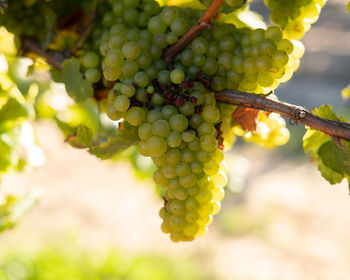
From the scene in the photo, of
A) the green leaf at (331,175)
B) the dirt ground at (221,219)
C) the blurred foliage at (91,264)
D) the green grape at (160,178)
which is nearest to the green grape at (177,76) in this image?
the green grape at (160,178)

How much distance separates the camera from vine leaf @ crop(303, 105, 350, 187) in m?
0.50

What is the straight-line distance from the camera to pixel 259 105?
0.48 meters

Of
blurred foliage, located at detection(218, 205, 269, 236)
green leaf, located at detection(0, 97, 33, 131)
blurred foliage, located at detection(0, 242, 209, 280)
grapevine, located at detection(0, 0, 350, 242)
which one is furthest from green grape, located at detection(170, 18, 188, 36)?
blurred foliage, located at detection(218, 205, 269, 236)

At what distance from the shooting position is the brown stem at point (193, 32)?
19.0 inches

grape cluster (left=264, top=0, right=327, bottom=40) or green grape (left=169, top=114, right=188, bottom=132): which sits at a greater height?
grape cluster (left=264, top=0, right=327, bottom=40)

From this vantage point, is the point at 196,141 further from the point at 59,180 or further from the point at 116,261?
the point at 59,180

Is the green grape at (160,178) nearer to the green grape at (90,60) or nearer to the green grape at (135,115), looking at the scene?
the green grape at (135,115)

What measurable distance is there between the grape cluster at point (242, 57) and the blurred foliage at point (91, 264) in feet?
4.61

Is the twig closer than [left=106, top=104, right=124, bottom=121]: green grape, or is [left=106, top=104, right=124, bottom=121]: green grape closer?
[left=106, top=104, right=124, bottom=121]: green grape

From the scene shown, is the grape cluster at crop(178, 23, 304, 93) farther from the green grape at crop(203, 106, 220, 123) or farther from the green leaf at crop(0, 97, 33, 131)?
the green leaf at crop(0, 97, 33, 131)

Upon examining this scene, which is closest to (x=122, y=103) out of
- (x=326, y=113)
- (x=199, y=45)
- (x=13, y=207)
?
(x=199, y=45)

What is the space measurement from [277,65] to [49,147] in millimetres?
4682

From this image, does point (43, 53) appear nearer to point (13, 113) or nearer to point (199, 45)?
point (13, 113)

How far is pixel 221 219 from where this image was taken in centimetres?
413
